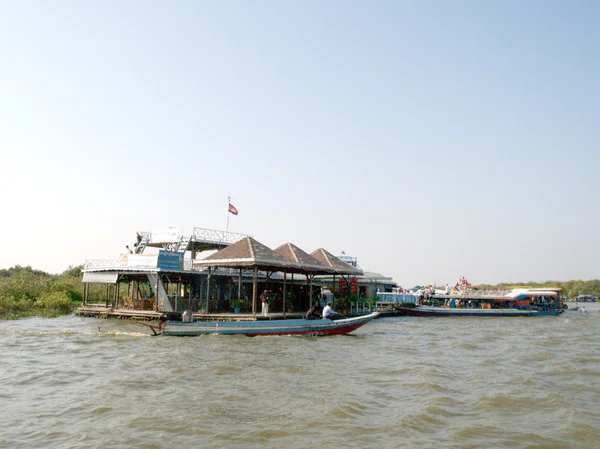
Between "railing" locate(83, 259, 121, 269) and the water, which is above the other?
"railing" locate(83, 259, 121, 269)

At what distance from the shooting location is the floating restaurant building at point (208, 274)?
964 inches

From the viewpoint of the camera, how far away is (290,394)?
37.1 feet

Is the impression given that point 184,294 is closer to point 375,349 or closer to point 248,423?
point 375,349

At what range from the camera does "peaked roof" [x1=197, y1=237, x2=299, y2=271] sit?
23.2 metres

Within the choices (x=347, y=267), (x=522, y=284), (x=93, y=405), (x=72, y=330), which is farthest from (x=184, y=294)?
(x=522, y=284)

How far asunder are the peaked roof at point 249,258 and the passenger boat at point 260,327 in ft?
10.4

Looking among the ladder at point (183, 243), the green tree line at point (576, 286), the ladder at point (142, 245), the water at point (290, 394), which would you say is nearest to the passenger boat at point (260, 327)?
the water at point (290, 394)

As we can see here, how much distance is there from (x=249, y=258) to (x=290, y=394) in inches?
480

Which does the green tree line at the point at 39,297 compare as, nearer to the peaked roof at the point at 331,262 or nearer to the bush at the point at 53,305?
the bush at the point at 53,305

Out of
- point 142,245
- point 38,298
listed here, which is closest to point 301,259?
point 142,245

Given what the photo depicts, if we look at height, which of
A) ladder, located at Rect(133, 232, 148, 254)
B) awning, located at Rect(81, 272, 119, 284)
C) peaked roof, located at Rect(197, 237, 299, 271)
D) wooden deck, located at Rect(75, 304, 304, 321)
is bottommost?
wooden deck, located at Rect(75, 304, 304, 321)

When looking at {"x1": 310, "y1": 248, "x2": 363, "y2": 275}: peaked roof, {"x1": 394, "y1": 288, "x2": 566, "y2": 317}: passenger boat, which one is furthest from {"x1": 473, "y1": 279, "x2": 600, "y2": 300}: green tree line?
{"x1": 310, "y1": 248, "x2": 363, "y2": 275}: peaked roof

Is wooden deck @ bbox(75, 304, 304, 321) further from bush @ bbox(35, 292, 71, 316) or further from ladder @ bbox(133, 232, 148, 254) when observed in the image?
ladder @ bbox(133, 232, 148, 254)

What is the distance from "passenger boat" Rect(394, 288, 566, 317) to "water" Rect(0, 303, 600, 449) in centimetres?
1884
